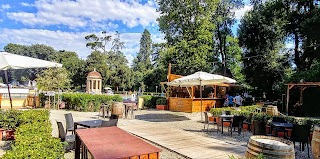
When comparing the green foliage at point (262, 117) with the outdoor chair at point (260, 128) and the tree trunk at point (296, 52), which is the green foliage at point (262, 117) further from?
the tree trunk at point (296, 52)

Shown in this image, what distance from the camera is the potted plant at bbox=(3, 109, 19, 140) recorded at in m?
7.00

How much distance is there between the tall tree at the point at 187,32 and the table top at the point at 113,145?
20993mm

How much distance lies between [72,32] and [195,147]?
54.7 meters

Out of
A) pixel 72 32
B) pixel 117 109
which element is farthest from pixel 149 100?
pixel 72 32

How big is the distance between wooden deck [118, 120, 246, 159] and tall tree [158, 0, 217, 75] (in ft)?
54.0

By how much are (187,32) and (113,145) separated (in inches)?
933

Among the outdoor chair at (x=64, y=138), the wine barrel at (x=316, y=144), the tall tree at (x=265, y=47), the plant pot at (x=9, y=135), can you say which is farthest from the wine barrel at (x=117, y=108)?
the tall tree at (x=265, y=47)

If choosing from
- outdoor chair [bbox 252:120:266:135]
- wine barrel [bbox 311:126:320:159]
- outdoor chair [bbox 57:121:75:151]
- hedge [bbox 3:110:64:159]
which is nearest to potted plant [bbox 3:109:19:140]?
outdoor chair [bbox 57:121:75:151]

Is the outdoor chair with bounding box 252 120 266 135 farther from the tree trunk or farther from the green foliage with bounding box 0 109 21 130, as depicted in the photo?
the tree trunk

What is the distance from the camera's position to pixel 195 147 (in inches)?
253

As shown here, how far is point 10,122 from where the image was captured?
7027mm

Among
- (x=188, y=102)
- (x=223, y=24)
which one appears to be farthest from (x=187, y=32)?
(x=188, y=102)

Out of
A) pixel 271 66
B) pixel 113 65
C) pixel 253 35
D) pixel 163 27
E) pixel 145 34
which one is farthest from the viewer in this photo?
pixel 145 34

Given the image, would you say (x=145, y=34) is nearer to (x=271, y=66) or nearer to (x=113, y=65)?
(x=113, y=65)
